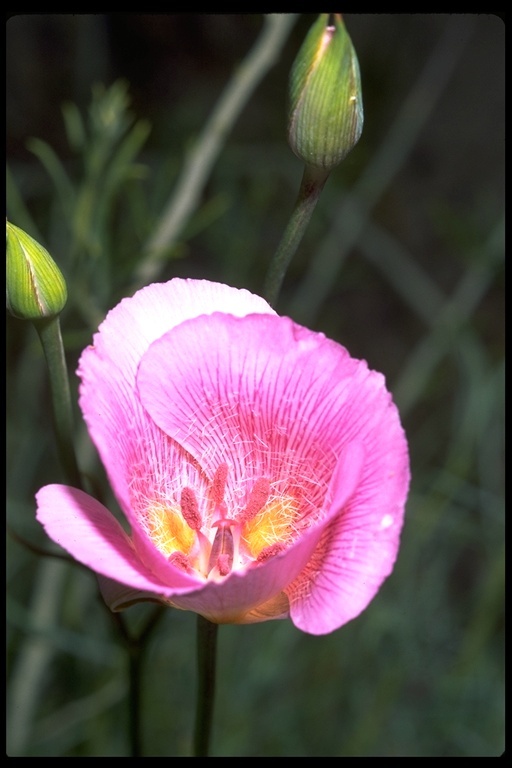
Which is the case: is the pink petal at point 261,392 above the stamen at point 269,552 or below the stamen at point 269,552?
above

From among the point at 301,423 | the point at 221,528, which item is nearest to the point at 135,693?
the point at 221,528

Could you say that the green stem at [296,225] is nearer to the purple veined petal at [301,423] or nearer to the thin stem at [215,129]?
the purple veined petal at [301,423]

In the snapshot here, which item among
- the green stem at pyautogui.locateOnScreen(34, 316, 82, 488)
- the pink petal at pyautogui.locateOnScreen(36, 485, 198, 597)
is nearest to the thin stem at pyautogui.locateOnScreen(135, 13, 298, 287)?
the green stem at pyautogui.locateOnScreen(34, 316, 82, 488)

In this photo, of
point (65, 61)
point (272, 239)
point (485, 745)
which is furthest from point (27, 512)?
point (65, 61)

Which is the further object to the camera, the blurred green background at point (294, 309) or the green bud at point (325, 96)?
the blurred green background at point (294, 309)

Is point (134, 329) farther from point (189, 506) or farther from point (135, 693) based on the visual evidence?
point (135, 693)

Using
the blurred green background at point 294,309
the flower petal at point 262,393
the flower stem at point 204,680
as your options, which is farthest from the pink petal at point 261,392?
the blurred green background at point 294,309
